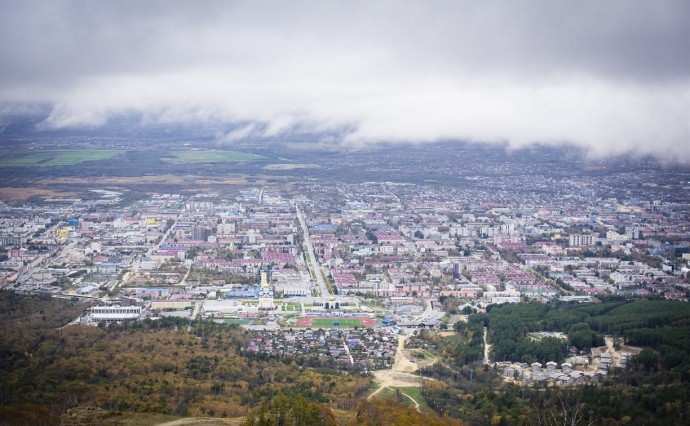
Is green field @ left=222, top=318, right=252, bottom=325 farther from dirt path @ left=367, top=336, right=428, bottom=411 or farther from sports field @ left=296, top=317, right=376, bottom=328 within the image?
dirt path @ left=367, top=336, right=428, bottom=411

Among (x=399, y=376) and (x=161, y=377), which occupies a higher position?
(x=161, y=377)

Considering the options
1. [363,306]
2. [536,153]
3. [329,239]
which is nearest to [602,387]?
[363,306]

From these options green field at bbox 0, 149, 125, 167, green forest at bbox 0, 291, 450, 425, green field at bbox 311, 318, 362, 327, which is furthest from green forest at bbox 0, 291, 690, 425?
green field at bbox 0, 149, 125, 167

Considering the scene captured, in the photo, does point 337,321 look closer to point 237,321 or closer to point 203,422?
point 237,321

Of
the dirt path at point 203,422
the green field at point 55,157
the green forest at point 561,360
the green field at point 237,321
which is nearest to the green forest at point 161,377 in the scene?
the dirt path at point 203,422

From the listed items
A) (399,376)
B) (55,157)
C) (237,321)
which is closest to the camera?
(399,376)

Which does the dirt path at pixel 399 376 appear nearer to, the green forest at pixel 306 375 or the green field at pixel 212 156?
the green forest at pixel 306 375

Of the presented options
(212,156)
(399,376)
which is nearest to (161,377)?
(399,376)

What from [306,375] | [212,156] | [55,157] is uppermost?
[55,157]
